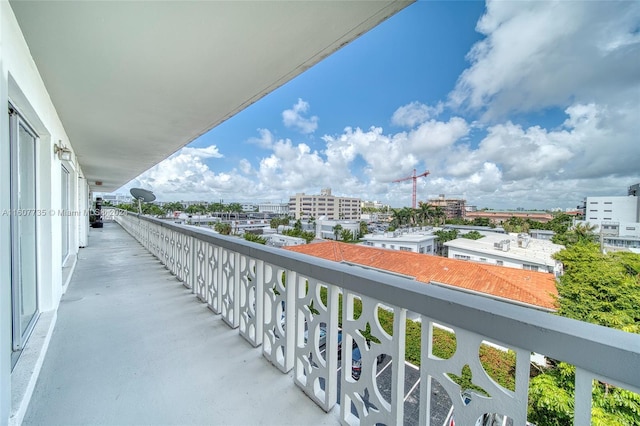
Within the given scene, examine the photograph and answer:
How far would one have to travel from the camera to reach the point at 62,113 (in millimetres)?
2797

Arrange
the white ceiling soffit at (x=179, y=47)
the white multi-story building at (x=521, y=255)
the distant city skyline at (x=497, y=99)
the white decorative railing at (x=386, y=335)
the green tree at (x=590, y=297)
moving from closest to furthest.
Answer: the white decorative railing at (x=386, y=335)
the white ceiling soffit at (x=179, y=47)
the distant city skyline at (x=497, y=99)
the green tree at (x=590, y=297)
the white multi-story building at (x=521, y=255)

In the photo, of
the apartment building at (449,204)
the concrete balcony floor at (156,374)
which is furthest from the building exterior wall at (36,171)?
the apartment building at (449,204)

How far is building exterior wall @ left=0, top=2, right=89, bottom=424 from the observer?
1.08 metres

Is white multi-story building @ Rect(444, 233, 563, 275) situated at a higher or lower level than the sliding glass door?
lower

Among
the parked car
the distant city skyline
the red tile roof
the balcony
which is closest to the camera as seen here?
the balcony

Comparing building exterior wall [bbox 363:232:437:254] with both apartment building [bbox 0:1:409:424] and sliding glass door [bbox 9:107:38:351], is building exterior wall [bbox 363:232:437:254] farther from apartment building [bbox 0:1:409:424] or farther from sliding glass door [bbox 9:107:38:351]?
sliding glass door [bbox 9:107:38:351]

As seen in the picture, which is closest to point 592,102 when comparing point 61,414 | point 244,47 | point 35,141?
point 244,47

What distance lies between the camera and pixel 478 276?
708cm

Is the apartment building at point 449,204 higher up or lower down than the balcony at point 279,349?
higher up

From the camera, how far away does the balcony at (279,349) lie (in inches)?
27.1

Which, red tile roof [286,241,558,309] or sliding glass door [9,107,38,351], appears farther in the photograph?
red tile roof [286,241,558,309]

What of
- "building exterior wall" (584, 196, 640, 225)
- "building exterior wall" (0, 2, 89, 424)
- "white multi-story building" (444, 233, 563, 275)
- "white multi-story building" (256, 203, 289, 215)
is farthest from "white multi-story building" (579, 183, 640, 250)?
"white multi-story building" (256, 203, 289, 215)

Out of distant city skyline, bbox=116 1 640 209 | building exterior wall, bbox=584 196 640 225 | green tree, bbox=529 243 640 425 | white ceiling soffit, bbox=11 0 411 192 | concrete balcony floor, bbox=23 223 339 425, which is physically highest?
distant city skyline, bbox=116 1 640 209

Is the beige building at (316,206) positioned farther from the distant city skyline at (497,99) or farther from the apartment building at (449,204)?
the apartment building at (449,204)
